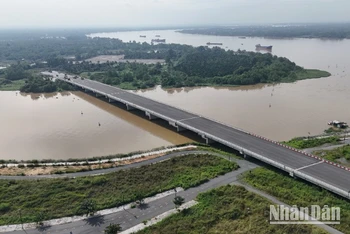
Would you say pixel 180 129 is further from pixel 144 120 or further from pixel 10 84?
pixel 10 84

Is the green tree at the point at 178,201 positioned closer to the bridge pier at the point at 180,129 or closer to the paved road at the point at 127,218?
the paved road at the point at 127,218

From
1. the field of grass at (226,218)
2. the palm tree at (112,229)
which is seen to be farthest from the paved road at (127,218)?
the field of grass at (226,218)

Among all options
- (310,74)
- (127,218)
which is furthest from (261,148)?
(310,74)

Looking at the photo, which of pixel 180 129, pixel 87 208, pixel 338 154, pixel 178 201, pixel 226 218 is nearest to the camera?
pixel 226 218

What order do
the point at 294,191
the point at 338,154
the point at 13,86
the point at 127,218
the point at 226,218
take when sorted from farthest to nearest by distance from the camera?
1. the point at 13,86
2. the point at 338,154
3. the point at 294,191
4. the point at 127,218
5. the point at 226,218

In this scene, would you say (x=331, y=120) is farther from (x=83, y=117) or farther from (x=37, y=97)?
(x=37, y=97)

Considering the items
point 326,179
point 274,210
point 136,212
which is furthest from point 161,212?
point 326,179

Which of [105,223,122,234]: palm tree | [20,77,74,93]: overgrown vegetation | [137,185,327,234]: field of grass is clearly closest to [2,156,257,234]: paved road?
[105,223,122,234]: palm tree
